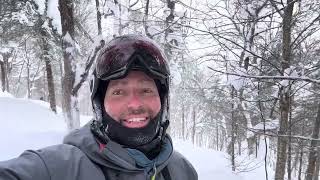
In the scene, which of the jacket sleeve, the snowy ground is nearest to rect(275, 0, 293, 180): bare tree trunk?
the jacket sleeve

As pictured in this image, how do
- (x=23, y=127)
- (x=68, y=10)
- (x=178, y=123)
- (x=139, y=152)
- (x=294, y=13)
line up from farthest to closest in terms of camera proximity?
(x=178, y=123) < (x=23, y=127) < (x=68, y=10) < (x=294, y=13) < (x=139, y=152)

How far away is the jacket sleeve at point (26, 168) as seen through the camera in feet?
4.64

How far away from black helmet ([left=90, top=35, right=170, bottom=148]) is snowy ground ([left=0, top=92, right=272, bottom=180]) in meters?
8.56

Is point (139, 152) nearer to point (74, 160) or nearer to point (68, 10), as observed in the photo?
point (74, 160)

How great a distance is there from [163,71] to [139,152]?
39 centimetres

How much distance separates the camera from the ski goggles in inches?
71.9

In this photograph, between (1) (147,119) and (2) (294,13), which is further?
(2) (294,13)

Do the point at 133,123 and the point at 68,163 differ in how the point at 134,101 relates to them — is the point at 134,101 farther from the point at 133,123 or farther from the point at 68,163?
the point at 68,163

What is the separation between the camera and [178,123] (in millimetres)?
99250

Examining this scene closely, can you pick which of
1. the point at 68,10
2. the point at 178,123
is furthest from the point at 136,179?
the point at 178,123

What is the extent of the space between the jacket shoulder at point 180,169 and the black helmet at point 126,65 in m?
0.21

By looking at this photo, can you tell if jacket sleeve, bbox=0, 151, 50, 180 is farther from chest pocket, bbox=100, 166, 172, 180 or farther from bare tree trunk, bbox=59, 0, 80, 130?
bare tree trunk, bbox=59, 0, 80, 130

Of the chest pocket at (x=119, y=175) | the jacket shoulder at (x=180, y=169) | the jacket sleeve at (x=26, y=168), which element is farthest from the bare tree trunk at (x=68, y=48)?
the jacket sleeve at (x=26, y=168)

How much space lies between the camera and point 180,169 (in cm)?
214
